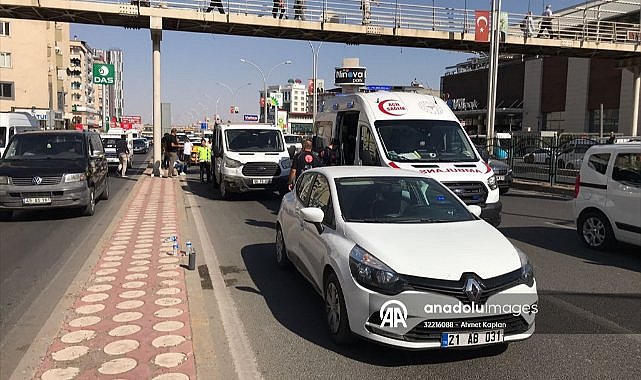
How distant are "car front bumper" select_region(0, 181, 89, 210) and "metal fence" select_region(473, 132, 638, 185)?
1399 cm

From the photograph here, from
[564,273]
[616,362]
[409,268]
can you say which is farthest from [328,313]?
[564,273]

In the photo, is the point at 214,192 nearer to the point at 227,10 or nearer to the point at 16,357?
the point at 227,10

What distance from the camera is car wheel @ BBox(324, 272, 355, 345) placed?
441cm

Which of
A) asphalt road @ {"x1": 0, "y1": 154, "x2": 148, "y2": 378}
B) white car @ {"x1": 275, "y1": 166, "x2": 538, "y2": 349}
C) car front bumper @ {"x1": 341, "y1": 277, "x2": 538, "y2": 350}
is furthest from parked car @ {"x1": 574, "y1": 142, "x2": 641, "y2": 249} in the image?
asphalt road @ {"x1": 0, "y1": 154, "x2": 148, "y2": 378}

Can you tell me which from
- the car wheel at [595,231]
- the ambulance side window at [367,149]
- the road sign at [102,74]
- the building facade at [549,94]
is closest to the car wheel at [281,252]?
the ambulance side window at [367,149]

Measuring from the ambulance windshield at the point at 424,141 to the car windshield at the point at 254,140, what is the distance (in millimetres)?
5909

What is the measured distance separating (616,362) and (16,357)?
4.59 meters

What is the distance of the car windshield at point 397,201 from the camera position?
17.3 feet

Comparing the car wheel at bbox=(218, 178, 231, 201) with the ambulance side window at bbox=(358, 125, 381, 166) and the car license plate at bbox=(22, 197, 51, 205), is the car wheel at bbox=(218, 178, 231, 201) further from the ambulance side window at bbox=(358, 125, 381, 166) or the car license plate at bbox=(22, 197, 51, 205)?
the ambulance side window at bbox=(358, 125, 381, 166)

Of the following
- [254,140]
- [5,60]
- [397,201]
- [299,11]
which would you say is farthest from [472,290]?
[5,60]

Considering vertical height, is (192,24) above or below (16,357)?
above

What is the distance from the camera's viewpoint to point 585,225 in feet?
28.9

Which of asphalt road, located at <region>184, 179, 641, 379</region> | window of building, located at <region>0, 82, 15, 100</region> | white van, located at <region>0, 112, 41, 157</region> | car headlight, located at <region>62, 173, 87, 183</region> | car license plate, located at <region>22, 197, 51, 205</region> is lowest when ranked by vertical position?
asphalt road, located at <region>184, 179, 641, 379</region>

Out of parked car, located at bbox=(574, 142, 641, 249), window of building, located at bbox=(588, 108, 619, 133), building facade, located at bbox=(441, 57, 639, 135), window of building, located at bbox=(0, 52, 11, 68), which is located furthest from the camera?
window of building, located at bbox=(0, 52, 11, 68)
